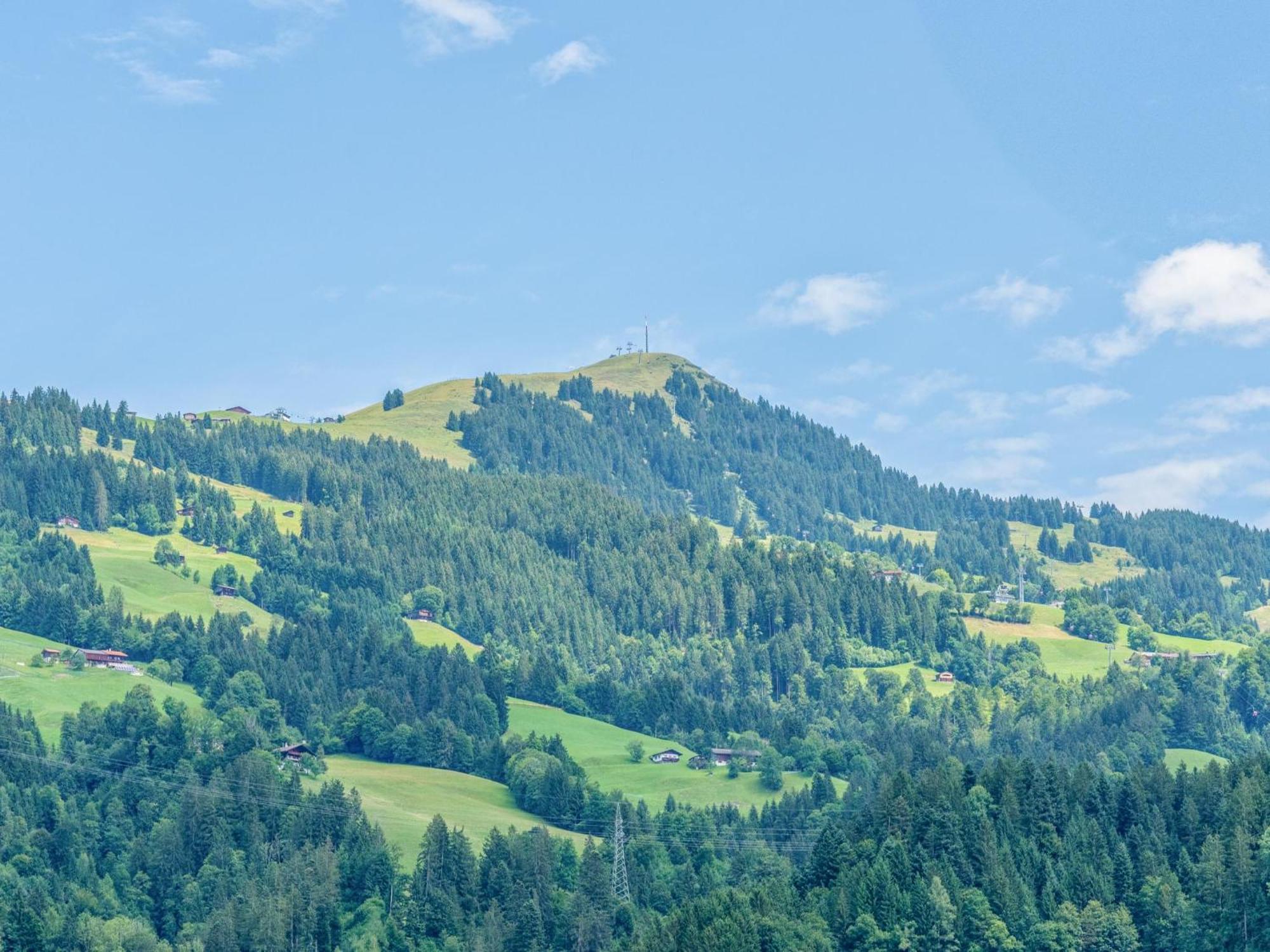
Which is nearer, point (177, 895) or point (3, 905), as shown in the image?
point (3, 905)

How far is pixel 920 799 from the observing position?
527ft

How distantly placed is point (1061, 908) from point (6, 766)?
94.5 metres

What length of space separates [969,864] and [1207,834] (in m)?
16.6

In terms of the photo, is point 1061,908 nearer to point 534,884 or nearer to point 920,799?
point 920,799

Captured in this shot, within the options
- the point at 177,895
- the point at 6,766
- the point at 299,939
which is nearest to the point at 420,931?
the point at 299,939

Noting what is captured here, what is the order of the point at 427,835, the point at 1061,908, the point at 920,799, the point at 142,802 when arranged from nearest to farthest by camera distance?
the point at 1061,908 < the point at 920,799 < the point at 427,835 < the point at 142,802

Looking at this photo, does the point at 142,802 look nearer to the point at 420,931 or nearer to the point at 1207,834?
the point at 420,931

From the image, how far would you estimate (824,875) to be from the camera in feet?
514

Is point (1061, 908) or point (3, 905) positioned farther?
point (3, 905)

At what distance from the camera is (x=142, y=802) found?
193 metres

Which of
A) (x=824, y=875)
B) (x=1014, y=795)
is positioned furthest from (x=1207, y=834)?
(x=824, y=875)

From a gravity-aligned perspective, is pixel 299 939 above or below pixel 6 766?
below

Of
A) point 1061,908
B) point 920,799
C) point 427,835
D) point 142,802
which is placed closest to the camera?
point 1061,908

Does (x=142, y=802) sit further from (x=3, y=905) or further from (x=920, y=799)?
(x=920, y=799)
